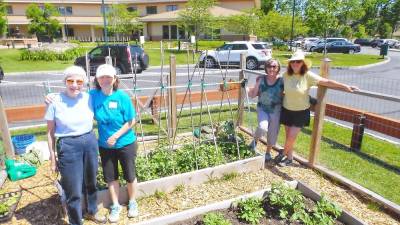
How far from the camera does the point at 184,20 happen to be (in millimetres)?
28219

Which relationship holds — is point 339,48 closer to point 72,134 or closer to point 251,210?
point 251,210

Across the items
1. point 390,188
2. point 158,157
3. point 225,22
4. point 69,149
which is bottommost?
point 390,188

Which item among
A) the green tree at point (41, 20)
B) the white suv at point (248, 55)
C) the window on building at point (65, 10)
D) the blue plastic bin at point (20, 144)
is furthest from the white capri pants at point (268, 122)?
the window on building at point (65, 10)

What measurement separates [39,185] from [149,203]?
172cm

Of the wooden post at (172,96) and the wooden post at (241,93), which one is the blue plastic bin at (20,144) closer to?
the wooden post at (172,96)

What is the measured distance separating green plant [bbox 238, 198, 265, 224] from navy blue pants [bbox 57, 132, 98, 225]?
5.62ft

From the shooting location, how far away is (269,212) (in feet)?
12.8


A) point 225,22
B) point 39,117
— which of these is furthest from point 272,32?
point 39,117

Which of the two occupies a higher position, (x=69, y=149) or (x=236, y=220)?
(x=69, y=149)

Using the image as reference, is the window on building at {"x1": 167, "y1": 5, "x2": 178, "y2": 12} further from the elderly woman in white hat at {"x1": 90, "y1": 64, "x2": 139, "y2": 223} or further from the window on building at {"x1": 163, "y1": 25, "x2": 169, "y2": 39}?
the elderly woman in white hat at {"x1": 90, "y1": 64, "x2": 139, "y2": 223}

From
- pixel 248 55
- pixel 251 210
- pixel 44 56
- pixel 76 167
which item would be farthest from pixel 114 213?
pixel 44 56

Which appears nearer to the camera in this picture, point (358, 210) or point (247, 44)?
point (358, 210)

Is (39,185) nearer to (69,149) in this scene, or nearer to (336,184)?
(69,149)

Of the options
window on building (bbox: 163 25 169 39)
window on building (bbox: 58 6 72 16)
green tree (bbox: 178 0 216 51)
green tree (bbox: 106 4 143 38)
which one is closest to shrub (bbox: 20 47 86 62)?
green tree (bbox: 178 0 216 51)
